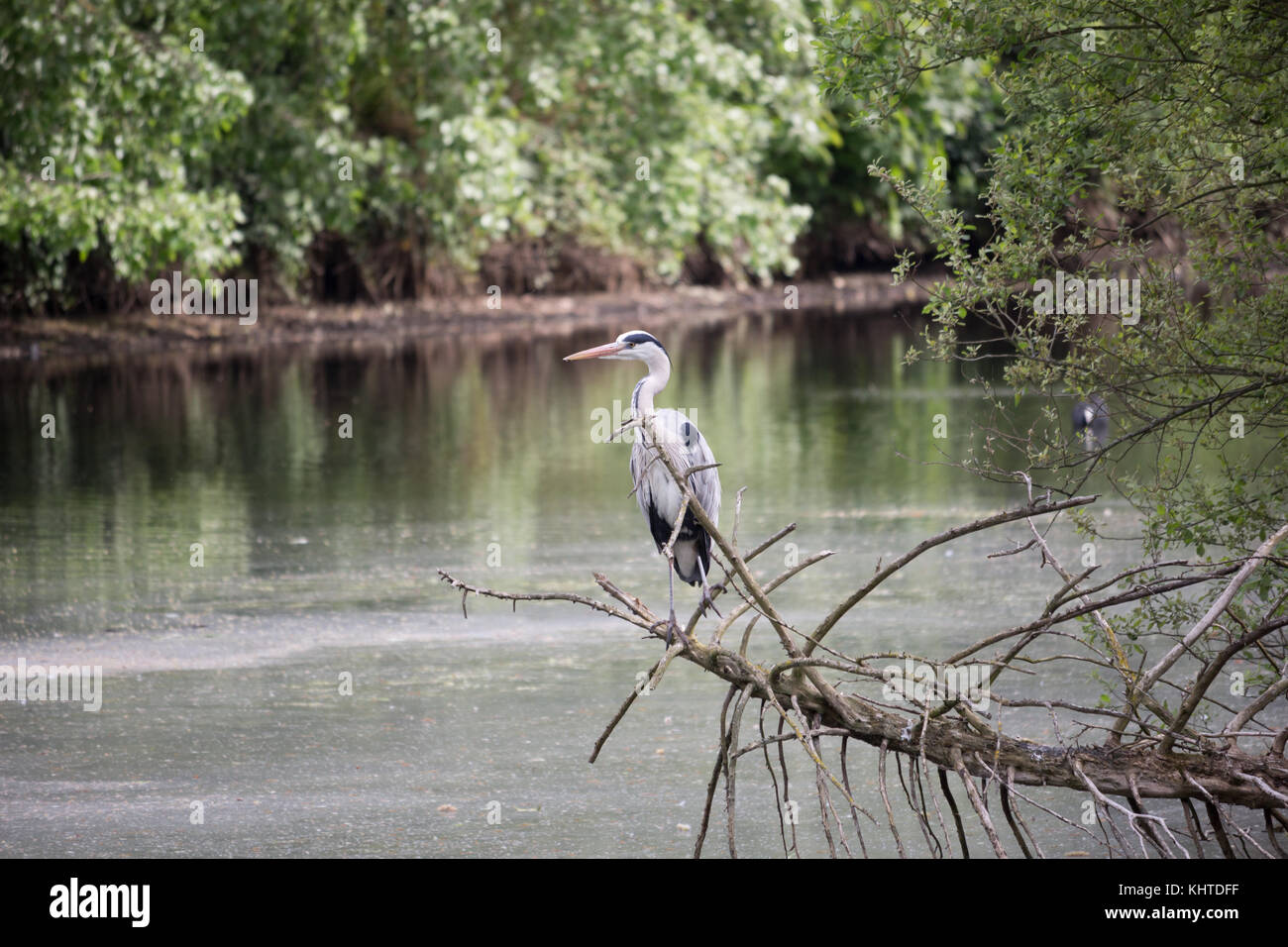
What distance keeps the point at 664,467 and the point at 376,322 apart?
19.9 metres

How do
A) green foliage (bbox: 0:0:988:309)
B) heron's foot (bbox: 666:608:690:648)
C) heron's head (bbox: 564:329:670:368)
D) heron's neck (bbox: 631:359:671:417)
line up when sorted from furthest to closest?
green foliage (bbox: 0:0:988:309), heron's head (bbox: 564:329:670:368), heron's neck (bbox: 631:359:671:417), heron's foot (bbox: 666:608:690:648)

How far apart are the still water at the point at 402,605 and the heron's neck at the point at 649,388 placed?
1.17 metres

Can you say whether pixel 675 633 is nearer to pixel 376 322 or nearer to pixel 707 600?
pixel 707 600

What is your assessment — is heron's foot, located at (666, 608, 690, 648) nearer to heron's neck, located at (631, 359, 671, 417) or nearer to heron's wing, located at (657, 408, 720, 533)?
heron's wing, located at (657, 408, 720, 533)

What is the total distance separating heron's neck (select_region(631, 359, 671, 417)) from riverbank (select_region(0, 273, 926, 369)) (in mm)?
15854

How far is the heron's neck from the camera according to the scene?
6.52 meters

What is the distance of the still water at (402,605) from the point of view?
666 cm

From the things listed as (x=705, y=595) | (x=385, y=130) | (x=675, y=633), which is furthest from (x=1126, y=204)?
(x=385, y=130)

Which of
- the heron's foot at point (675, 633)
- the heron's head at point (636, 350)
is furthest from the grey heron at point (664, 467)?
the heron's foot at point (675, 633)

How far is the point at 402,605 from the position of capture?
9.82 m

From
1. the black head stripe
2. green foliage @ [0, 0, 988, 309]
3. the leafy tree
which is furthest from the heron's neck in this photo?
green foliage @ [0, 0, 988, 309]

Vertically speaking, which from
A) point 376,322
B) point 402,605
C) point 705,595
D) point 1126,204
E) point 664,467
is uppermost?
point 376,322

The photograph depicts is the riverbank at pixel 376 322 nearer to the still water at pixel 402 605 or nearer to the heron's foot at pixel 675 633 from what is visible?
the still water at pixel 402 605

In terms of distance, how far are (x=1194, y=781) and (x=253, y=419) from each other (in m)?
13.1
